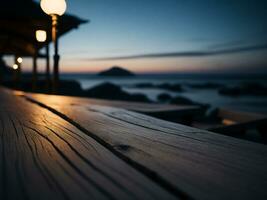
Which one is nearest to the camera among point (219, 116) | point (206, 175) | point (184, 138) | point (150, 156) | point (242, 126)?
point (206, 175)

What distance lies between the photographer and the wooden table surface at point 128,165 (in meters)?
0.54

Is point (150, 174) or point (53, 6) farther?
point (53, 6)

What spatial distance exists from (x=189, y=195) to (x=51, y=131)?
851 millimetres

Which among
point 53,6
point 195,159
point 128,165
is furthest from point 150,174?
point 53,6

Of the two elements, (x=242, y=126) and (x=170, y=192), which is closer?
(x=170, y=192)

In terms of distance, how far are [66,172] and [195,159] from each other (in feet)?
1.31

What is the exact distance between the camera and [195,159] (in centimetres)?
77

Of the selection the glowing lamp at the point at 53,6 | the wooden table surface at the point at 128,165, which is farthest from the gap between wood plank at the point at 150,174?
the glowing lamp at the point at 53,6

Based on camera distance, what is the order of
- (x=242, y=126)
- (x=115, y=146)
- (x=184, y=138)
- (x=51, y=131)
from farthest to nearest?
(x=242, y=126), (x=51, y=131), (x=184, y=138), (x=115, y=146)

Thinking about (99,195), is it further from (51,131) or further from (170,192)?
(51,131)

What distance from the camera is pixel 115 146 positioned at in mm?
887

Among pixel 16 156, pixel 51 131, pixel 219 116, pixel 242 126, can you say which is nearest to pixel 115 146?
pixel 16 156

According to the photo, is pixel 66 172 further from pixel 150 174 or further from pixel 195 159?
pixel 195 159

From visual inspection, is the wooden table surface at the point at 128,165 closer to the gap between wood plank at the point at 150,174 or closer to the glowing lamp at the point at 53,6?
the gap between wood plank at the point at 150,174
